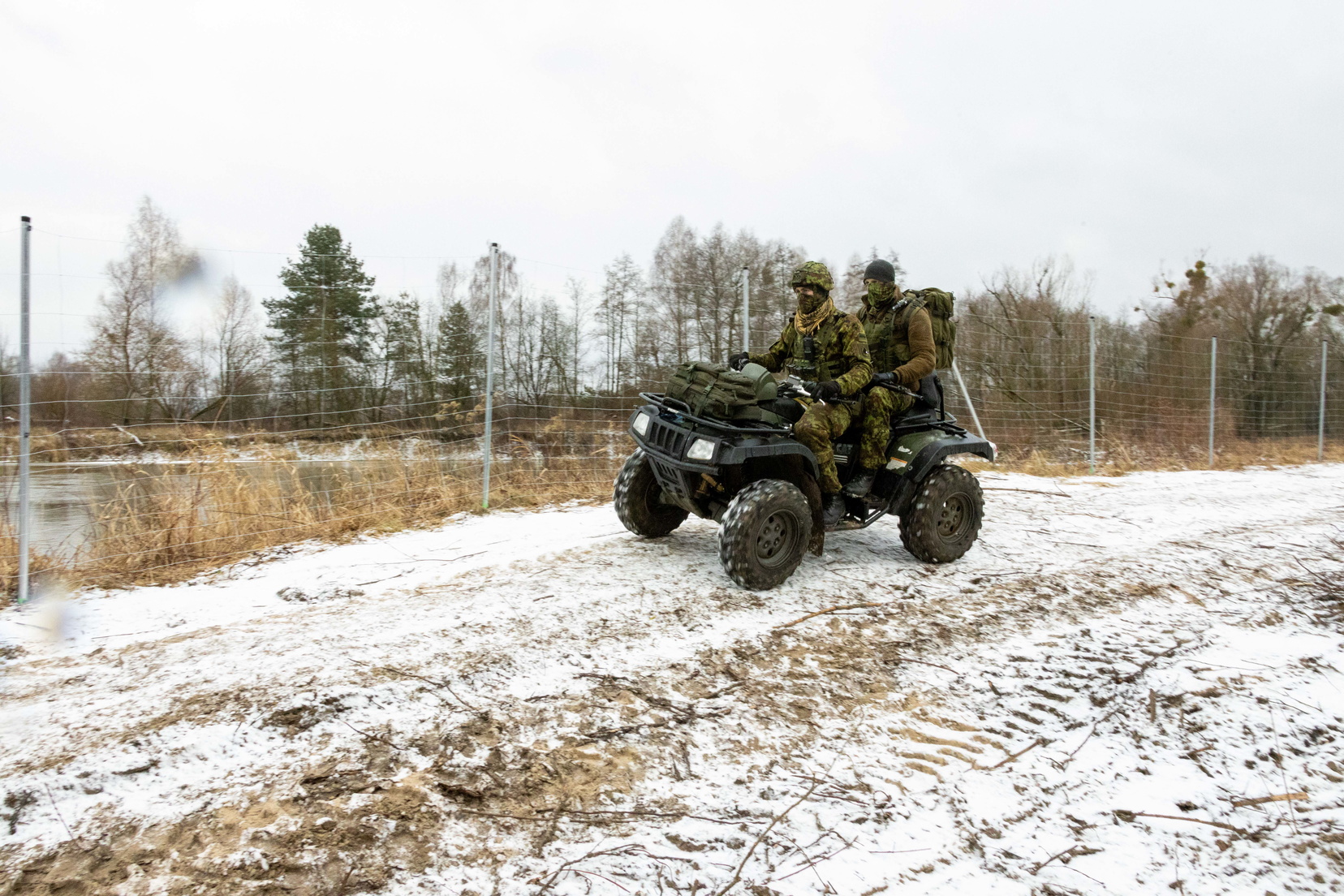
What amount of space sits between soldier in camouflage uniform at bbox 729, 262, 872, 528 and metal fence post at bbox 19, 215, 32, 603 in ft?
14.0

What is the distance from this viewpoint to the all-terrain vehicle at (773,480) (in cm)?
437

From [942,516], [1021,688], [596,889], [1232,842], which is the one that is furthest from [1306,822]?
[942,516]

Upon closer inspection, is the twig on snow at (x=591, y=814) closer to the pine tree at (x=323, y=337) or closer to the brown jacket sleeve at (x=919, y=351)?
the brown jacket sleeve at (x=919, y=351)

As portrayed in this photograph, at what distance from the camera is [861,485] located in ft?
17.0

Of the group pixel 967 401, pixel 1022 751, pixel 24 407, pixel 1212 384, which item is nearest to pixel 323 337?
pixel 24 407

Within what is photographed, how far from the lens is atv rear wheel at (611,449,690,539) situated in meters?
5.39

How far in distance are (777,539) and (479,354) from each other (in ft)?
14.2

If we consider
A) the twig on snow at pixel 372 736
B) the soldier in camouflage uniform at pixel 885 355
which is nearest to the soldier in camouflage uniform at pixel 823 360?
the soldier in camouflage uniform at pixel 885 355

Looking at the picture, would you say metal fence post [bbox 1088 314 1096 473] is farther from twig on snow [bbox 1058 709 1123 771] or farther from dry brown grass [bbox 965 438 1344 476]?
twig on snow [bbox 1058 709 1123 771]

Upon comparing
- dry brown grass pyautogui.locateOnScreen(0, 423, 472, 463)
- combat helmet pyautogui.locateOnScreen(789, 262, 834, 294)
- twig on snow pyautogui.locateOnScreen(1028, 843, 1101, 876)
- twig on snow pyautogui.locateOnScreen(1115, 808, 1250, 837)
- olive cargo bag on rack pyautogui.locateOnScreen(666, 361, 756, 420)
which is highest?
combat helmet pyautogui.locateOnScreen(789, 262, 834, 294)

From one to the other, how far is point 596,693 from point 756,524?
61.0 inches

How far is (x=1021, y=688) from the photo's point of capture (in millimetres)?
3398

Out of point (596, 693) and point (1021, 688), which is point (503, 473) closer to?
point (596, 693)

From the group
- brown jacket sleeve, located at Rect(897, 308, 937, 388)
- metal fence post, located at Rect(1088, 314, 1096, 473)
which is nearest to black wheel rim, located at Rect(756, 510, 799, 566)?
brown jacket sleeve, located at Rect(897, 308, 937, 388)
